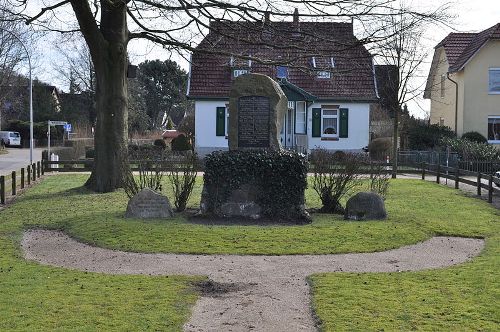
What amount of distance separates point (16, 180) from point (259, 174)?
589 inches

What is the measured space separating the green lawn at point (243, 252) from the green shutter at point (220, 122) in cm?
2694

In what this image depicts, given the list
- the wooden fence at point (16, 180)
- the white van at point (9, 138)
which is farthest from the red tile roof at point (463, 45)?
the white van at point (9, 138)

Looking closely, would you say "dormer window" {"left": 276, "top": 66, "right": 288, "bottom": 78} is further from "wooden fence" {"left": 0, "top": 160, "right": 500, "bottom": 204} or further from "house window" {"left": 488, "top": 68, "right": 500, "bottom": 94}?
"house window" {"left": 488, "top": 68, "right": 500, "bottom": 94}

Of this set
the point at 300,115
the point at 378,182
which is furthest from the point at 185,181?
the point at 300,115

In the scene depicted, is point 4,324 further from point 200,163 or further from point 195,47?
point 195,47

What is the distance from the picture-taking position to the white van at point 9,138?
73.0 m

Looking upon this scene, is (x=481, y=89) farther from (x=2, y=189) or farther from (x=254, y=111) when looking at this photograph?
(x=2, y=189)

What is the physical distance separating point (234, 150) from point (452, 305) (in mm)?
8581

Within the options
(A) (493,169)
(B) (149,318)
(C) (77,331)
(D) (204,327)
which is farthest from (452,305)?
(A) (493,169)

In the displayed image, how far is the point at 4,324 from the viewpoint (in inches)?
279

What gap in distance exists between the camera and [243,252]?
38.5ft

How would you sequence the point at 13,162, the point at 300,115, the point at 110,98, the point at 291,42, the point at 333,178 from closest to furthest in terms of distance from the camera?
the point at 333,178 < the point at 291,42 < the point at 110,98 < the point at 300,115 < the point at 13,162

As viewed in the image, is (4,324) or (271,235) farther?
(271,235)

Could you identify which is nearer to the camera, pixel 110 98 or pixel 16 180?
pixel 110 98
